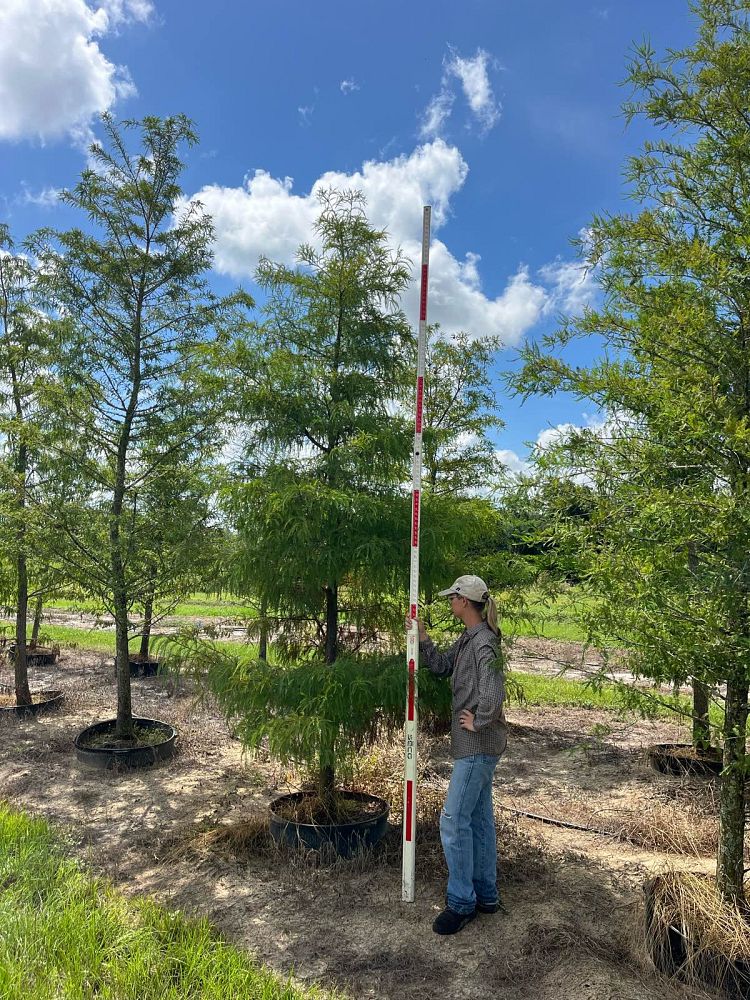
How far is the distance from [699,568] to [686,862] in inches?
122

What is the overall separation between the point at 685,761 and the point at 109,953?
6.32 meters

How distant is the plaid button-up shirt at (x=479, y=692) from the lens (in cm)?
417

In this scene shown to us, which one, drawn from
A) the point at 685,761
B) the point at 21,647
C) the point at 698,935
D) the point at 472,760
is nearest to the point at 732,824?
the point at 698,935

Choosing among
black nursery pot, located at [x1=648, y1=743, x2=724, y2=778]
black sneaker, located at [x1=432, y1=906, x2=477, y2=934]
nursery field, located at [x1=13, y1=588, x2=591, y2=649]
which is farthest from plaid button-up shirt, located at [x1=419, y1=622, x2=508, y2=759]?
black nursery pot, located at [x1=648, y1=743, x2=724, y2=778]

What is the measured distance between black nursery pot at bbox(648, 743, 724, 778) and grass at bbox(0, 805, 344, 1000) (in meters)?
5.38

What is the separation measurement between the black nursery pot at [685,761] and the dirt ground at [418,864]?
209 mm

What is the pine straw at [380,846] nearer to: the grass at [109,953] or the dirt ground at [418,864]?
the dirt ground at [418,864]

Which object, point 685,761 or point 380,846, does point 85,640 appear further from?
point 685,761

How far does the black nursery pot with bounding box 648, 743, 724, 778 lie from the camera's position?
7.44m

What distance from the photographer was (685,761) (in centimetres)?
760

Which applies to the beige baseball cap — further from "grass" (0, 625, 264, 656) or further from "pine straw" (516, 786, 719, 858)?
"grass" (0, 625, 264, 656)

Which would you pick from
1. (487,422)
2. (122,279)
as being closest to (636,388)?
(487,422)

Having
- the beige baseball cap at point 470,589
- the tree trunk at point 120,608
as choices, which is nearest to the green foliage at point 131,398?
the tree trunk at point 120,608

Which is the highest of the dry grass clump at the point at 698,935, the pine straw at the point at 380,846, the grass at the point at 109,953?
the dry grass clump at the point at 698,935
